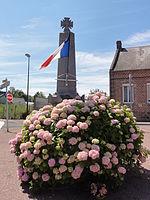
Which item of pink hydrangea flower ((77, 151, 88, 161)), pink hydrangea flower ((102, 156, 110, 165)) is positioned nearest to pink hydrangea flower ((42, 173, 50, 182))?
pink hydrangea flower ((77, 151, 88, 161))

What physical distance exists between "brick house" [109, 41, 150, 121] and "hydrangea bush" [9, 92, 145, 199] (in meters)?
20.9

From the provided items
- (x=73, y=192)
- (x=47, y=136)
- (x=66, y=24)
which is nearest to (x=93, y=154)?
(x=47, y=136)

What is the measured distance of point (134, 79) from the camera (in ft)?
87.6

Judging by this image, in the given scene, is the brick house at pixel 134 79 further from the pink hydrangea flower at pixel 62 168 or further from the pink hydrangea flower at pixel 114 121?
the pink hydrangea flower at pixel 62 168

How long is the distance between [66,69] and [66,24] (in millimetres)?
3393

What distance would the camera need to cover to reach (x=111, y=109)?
4449mm

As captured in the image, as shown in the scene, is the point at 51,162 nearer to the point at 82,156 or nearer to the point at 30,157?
the point at 30,157

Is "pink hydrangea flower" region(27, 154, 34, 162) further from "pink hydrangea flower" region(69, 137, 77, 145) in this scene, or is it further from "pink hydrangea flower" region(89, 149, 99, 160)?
"pink hydrangea flower" region(89, 149, 99, 160)

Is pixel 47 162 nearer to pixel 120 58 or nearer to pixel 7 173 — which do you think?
pixel 7 173

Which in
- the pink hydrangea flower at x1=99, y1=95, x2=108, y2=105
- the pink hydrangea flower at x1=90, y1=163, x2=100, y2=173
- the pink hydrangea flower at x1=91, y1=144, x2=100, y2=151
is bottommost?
the pink hydrangea flower at x1=90, y1=163, x2=100, y2=173

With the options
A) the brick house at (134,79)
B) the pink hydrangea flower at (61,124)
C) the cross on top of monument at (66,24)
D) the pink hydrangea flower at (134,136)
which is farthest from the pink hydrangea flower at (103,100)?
the brick house at (134,79)

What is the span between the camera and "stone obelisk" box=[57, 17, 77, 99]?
58.3ft

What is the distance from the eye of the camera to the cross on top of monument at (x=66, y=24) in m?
18.5

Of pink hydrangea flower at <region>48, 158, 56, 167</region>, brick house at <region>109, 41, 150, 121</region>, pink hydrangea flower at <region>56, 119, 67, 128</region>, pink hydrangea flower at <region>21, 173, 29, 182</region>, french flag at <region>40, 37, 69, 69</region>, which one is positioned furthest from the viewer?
brick house at <region>109, 41, 150, 121</region>
